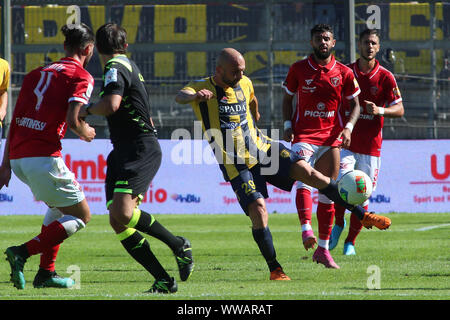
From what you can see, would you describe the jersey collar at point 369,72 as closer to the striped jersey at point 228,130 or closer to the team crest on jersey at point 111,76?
the striped jersey at point 228,130

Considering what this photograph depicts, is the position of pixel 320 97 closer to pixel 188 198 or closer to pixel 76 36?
pixel 76 36

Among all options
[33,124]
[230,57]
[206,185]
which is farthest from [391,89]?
[206,185]

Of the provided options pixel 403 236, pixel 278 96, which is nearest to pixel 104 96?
pixel 403 236

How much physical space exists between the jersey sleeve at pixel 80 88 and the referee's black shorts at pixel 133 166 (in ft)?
1.46

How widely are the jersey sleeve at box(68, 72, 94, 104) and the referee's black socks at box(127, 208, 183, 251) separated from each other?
937 mm

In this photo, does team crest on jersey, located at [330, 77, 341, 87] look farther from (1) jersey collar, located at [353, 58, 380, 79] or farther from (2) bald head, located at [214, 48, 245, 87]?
(2) bald head, located at [214, 48, 245, 87]

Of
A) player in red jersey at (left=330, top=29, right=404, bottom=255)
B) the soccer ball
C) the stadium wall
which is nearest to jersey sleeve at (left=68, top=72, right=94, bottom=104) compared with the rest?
the soccer ball

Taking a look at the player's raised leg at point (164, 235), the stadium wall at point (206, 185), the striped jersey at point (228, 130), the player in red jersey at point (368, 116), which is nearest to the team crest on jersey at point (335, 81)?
the player in red jersey at point (368, 116)

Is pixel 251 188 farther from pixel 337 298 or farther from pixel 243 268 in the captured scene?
pixel 337 298

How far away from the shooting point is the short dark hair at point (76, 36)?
6.65 metres

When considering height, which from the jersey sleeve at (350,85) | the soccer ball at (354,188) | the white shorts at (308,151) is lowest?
the soccer ball at (354,188)

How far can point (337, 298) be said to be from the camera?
566cm

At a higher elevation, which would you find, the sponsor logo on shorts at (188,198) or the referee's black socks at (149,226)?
the referee's black socks at (149,226)

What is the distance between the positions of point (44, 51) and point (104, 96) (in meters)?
13.5
